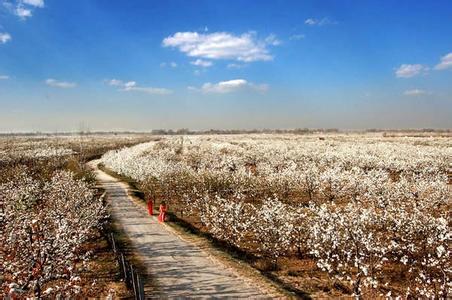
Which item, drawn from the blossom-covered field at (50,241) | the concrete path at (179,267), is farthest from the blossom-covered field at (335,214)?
the blossom-covered field at (50,241)

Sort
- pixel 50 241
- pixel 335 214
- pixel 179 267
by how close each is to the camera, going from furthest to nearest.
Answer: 1. pixel 179 267
2. pixel 335 214
3. pixel 50 241

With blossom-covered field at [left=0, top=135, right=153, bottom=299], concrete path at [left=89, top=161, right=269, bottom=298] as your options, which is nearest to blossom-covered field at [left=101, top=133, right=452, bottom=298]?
concrete path at [left=89, top=161, right=269, bottom=298]

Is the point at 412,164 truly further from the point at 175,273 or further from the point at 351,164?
the point at 175,273

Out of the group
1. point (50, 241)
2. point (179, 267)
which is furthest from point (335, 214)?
point (50, 241)

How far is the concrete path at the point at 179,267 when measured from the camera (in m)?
16.1

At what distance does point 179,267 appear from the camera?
755 inches

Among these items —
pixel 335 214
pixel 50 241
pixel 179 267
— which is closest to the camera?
pixel 50 241

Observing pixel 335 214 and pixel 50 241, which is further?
pixel 335 214

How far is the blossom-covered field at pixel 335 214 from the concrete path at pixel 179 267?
2751 mm

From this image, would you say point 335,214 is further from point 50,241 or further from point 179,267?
point 50,241

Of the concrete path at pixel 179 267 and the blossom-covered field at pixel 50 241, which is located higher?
the blossom-covered field at pixel 50 241

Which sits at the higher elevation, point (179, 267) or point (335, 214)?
point (335, 214)

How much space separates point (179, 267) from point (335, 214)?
26.9ft

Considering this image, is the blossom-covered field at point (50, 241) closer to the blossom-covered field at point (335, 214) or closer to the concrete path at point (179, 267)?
the concrete path at point (179, 267)
